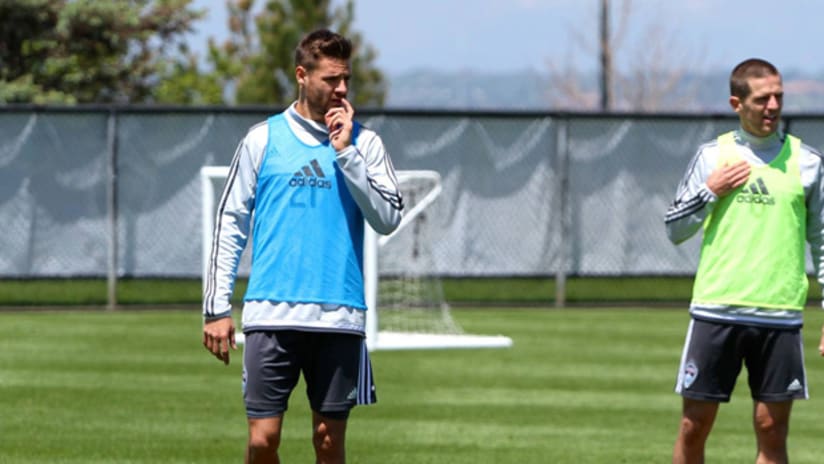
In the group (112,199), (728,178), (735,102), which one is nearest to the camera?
(728,178)

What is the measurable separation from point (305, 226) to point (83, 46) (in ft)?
92.4

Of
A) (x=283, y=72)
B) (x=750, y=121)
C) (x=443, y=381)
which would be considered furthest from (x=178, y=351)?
(x=283, y=72)

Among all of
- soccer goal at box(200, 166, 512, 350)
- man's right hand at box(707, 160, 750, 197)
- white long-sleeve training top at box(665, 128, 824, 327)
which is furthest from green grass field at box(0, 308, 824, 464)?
man's right hand at box(707, 160, 750, 197)

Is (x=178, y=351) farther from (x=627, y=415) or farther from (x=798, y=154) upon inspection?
(x=798, y=154)

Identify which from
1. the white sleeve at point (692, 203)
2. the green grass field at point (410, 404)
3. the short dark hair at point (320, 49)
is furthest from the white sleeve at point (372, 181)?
the green grass field at point (410, 404)

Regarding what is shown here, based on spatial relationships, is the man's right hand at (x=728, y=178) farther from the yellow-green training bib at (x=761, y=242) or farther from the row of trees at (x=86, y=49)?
the row of trees at (x=86, y=49)

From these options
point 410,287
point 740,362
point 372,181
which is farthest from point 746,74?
point 410,287

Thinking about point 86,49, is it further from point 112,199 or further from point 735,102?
point 735,102

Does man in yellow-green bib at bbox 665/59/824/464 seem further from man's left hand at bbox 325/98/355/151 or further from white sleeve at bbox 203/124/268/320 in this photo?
white sleeve at bbox 203/124/268/320

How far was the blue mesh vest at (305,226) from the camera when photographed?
6.46 metres

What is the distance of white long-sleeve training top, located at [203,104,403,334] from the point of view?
6410mm

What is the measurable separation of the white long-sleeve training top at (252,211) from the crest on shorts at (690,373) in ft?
5.46

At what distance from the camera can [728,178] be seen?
725 centimetres

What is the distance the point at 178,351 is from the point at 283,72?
33.0 metres
